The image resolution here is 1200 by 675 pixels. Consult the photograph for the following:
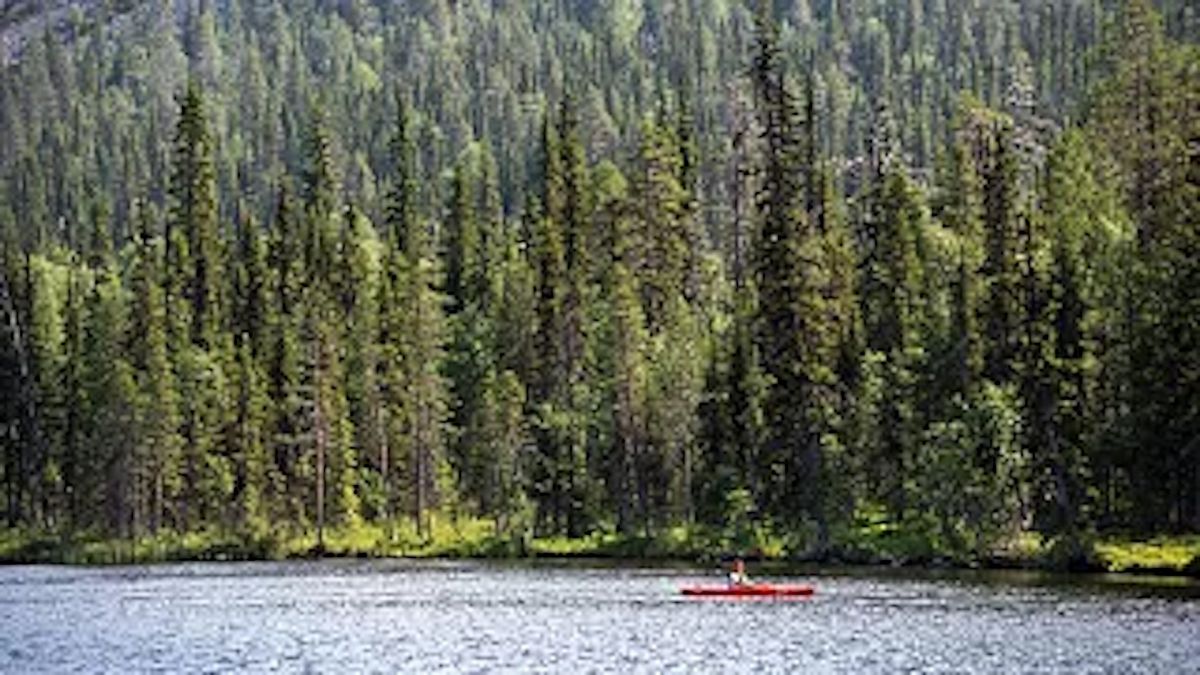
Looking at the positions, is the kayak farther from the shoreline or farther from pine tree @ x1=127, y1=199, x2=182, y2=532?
pine tree @ x1=127, y1=199, x2=182, y2=532

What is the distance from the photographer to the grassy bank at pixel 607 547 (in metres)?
76.9

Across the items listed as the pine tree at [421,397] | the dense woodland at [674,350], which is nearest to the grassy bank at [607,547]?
the dense woodland at [674,350]

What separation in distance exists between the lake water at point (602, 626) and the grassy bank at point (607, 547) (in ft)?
11.2

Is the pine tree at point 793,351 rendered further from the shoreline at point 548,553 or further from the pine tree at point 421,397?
the pine tree at point 421,397

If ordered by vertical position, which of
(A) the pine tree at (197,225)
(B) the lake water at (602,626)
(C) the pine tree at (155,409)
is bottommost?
(B) the lake water at (602,626)

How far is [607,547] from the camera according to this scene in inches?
3994

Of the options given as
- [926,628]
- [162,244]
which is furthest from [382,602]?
[162,244]

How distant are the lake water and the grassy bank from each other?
342cm

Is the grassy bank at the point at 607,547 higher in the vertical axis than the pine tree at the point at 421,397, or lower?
lower

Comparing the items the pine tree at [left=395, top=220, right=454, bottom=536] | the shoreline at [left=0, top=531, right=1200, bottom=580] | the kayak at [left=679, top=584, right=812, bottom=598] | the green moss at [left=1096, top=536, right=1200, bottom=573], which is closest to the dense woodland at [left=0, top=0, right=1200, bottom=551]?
the pine tree at [left=395, top=220, right=454, bottom=536]

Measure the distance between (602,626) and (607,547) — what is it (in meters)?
41.5

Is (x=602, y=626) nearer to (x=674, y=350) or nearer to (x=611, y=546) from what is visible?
(x=611, y=546)

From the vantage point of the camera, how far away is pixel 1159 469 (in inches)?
3127

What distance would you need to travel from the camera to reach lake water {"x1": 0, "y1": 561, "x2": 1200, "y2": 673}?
164ft
